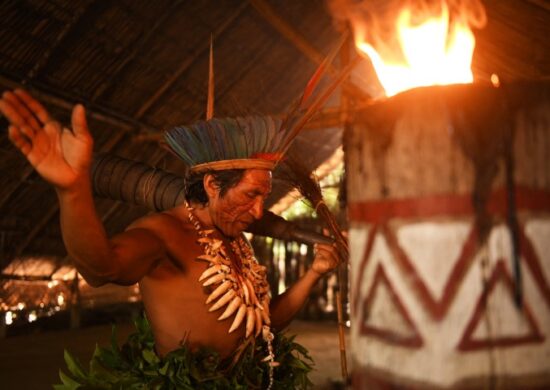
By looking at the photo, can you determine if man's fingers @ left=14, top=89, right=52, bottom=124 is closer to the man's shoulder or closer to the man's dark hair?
the man's shoulder

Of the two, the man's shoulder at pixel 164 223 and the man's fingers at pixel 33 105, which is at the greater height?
the man's fingers at pixel 33 105

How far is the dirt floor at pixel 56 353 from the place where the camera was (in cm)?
553

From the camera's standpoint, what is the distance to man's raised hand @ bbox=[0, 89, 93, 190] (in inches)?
50.3

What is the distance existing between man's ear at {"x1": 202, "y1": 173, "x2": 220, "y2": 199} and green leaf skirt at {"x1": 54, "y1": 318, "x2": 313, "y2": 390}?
0.61 meters

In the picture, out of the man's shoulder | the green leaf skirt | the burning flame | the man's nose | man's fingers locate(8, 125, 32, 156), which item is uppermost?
the burning flame

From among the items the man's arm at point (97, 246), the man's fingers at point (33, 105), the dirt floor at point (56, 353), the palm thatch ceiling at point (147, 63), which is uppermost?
the palm thatch ceiling at point (147, 63)

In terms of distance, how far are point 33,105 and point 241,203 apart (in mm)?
922

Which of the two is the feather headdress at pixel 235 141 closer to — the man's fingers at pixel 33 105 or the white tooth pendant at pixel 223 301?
the white tooth pendant at pixel 223 301

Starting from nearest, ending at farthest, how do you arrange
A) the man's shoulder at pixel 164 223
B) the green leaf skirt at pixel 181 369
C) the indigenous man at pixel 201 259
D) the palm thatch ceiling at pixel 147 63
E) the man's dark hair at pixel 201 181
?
1. the indigenous man at pixel 201 259
2. the green leaf skirt at pixel 181 369
3. the man's shoulder at pixel 164 223
4. the man's dark hair at pixel 201 181
5. the palm thatch ceiling at pixel 147 63

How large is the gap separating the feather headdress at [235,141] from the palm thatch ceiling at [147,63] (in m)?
1.96

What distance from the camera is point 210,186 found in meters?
2.08

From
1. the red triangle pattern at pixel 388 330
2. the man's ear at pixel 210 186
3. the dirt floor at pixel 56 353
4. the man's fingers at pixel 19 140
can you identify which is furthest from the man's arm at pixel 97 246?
the dirt floor at pixel 56 353

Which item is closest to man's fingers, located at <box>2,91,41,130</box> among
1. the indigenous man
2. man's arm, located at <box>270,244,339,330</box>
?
the indigenous man

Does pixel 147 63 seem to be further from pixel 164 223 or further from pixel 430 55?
pixel 430 55
